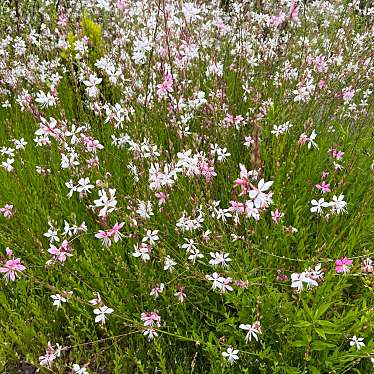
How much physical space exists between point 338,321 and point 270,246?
52 centimetres

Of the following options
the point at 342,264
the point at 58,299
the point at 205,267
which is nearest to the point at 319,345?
the point at 342,264

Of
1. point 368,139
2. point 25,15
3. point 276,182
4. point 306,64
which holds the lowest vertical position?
point 276,182

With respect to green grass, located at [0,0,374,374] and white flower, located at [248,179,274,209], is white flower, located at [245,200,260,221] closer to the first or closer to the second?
white flower, located at [248,179,274,209]

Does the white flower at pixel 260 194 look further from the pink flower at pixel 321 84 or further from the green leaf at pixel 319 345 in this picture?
the pink flower at pixel 321 84

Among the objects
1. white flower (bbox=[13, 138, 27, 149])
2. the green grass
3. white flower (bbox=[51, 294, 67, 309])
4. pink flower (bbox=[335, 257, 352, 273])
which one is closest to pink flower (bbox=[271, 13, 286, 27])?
the green grass

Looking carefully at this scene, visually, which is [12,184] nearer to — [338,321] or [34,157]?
[34,157]

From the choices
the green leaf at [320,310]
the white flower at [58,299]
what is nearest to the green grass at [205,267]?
the green leaf at [320,310]

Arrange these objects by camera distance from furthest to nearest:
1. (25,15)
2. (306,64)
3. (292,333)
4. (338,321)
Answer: (25,15) → (306,64) → (292,333) → (338,321)

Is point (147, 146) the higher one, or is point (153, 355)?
point (147, 146)

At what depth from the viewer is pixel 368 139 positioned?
305cm

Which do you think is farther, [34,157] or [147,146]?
[34,157]

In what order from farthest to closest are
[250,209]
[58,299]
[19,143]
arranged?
[19,143]
[58,299]
[250,209]

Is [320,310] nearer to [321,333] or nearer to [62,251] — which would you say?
[321,333]

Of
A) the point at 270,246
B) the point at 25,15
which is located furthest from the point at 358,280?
the point at 25,15
